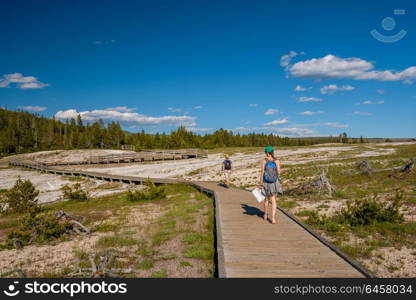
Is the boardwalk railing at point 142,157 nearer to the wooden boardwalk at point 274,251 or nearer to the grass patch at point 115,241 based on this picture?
the grass patch at point 115,241

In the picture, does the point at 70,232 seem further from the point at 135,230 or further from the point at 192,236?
the point at 192,236

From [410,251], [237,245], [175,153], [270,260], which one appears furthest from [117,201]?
[175,153]

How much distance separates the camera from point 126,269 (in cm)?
666

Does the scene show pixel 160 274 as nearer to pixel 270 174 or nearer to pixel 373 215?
pixel 270 174

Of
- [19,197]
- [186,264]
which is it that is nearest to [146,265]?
[186,264]

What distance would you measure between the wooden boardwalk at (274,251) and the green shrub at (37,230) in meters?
6.04

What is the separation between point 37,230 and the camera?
1012 cm

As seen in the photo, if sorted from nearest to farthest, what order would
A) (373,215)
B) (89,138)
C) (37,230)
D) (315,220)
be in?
(373,215) → (315,220) → (37,230) → (89,138)

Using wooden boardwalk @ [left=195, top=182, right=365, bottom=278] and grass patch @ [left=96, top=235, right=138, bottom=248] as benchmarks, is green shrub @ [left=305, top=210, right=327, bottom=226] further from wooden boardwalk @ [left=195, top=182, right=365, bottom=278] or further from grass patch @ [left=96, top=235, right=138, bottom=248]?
grass patch @ [left=96, top=235, right=138, bottom=248]

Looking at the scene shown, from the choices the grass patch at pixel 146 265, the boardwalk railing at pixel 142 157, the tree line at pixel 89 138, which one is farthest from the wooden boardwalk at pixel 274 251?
the tree line at pixel 89 138

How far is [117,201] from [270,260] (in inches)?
585

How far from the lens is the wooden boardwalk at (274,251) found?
5.46 m

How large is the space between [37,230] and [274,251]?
869 cm

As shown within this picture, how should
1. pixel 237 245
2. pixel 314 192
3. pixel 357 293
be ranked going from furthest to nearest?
pixel 314 192, pixel 237 245, pixel 357 293
